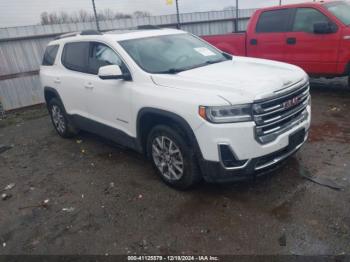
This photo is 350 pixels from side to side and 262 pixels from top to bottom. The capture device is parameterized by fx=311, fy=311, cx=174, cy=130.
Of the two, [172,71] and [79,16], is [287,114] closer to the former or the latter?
[172,71]

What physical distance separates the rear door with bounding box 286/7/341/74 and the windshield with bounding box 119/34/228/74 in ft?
9.79

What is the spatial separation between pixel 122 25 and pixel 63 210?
752 centimetres

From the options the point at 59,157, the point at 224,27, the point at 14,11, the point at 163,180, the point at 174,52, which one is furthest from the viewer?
the point at 224,27

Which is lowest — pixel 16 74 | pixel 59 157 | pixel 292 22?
pixel 59 157

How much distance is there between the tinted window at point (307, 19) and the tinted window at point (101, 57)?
447cm

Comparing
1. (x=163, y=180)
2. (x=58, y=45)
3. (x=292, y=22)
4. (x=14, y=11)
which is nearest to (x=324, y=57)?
(x=292, y=22)

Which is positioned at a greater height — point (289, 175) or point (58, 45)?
point (58, 45)

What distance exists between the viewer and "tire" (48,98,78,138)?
18.1 ft

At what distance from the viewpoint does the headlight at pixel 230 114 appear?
115 inches

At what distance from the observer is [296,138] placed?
339cm

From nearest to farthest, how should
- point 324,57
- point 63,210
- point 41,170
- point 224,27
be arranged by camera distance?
point 63,210 → point 41,170 → point 324,57 → point 224,27

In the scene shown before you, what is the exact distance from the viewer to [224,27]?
40.4 ft

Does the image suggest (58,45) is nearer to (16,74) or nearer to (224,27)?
(16,74)

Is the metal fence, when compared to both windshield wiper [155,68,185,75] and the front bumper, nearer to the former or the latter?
windshield wiper [155,68,185,75]
